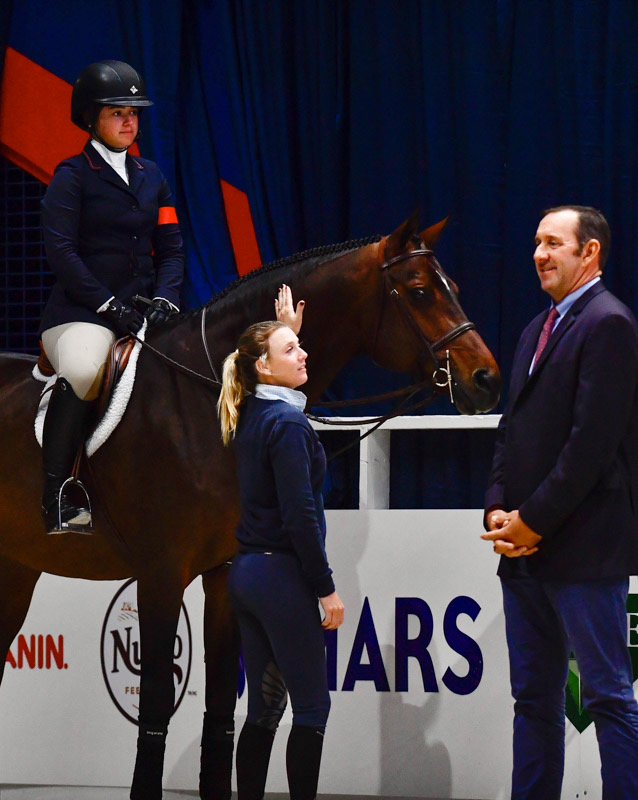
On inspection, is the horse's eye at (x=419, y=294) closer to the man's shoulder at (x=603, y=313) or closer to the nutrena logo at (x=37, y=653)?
the man's shoulder at (x=603, y=313)

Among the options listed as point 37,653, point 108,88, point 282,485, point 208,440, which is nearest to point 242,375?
point 282,485

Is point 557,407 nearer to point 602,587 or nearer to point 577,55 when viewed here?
point 602,587

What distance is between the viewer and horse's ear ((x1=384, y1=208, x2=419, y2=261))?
3.60 metres

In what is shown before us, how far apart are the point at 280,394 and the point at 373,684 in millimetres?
1699

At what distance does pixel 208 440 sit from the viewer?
11.7 ft

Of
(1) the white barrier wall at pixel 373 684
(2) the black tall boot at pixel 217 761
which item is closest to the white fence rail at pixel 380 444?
(1) the white barrier wall at pixel 373 684

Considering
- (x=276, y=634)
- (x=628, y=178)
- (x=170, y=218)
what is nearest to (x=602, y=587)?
(x=276, y=634)

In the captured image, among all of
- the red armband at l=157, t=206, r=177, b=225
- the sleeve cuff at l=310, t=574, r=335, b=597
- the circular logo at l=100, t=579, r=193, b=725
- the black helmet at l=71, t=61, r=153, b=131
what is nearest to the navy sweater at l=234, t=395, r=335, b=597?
the sleeve cuff at l=310, t=574, r=335, b=597

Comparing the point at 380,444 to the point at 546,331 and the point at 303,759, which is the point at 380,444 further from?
the point at 303,759

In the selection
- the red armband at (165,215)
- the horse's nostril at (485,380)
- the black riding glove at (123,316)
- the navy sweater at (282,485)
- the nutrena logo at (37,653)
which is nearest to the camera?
the navy sweater at (282,485)

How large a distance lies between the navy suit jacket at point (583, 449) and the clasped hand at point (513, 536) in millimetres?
21

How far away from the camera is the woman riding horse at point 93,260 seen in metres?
3.59

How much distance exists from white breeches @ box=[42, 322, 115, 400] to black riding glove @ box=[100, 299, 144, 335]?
0.06 m

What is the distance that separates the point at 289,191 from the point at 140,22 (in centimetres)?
119
